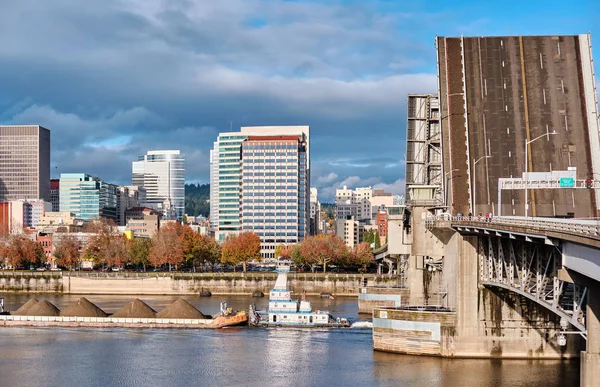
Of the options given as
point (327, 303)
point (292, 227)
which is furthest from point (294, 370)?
point (292, 227)

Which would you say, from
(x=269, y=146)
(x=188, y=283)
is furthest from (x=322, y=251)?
(x=269, y=146)

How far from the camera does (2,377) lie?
42.7 meters

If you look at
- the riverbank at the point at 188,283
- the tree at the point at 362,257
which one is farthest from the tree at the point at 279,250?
the riverbank at the point at 188,283

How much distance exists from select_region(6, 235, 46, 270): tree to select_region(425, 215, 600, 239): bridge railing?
235 feet

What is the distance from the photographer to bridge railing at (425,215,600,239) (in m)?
30.5

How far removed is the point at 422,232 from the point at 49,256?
84508 millimetres

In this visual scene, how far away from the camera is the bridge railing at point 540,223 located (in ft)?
100

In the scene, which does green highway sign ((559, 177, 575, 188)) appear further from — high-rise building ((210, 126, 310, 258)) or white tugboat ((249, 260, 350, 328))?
high-rise building ((210, 126, 310, 258))

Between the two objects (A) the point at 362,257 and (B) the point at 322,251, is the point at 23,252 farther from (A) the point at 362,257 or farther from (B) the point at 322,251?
(A) the point at 362,257

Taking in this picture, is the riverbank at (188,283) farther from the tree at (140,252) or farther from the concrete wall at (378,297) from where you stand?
the concrete wall at (378,297)

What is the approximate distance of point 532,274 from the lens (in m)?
40.6

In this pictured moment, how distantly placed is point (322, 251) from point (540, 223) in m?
75.7

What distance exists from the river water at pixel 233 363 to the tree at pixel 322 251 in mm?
51094

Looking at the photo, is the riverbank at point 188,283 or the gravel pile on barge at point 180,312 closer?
the gravel pile on barge at point 180,312
